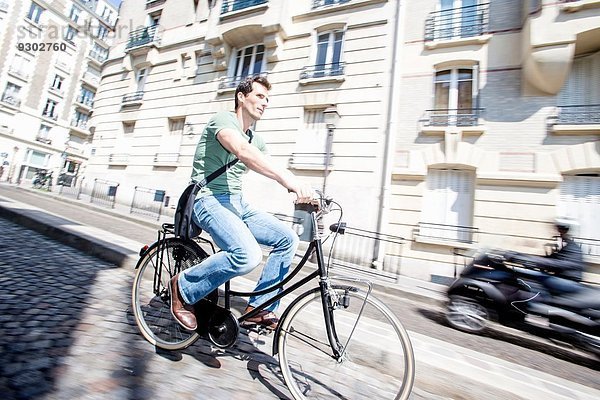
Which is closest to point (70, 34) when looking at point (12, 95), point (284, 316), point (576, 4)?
point (12, 95)

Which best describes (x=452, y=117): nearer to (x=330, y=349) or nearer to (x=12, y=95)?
(x=330, y=349)

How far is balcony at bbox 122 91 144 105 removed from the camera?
16.0m

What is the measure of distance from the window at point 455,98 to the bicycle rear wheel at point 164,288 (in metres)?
9.11

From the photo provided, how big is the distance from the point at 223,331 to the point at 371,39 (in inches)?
446

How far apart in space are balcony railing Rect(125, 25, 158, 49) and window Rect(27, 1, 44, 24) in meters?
23.8

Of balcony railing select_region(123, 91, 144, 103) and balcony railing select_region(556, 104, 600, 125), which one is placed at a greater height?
balcony railing select_region(123, 91, 144, 103)

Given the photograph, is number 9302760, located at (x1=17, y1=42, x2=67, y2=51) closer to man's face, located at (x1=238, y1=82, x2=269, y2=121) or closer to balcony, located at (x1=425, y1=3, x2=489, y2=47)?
balcony, located at (x1=425, y1=3, x2=489, y2=47)

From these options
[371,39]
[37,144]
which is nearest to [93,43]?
[37,144]

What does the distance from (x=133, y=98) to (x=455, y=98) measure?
17070mm

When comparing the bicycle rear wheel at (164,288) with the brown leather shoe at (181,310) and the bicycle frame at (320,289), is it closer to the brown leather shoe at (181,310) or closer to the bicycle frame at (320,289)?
the brown leather shoe at (181,310)

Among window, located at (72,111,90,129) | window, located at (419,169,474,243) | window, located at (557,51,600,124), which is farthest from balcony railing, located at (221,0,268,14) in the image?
window, located at (72,111,90,129)

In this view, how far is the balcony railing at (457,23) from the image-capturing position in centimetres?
892

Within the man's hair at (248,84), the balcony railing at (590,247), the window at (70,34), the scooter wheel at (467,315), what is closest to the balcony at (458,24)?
the balcony railing at (590,247)

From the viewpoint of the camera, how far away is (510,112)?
8.08 meters
